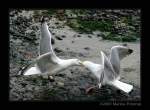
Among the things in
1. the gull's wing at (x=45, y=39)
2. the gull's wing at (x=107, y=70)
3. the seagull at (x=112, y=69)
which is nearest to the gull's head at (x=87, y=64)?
the seagull at (x=112, y=69)

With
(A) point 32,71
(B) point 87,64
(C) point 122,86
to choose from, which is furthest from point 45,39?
(C) point 122,86

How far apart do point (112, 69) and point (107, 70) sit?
0.05 metres

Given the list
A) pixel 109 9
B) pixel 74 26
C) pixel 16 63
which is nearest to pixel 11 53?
pixel 16 63

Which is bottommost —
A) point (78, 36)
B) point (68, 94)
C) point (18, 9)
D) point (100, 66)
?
point (68, 94)

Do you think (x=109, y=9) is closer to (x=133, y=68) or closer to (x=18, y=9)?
(x=133, y=68)

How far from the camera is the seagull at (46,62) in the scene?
381 centimetres

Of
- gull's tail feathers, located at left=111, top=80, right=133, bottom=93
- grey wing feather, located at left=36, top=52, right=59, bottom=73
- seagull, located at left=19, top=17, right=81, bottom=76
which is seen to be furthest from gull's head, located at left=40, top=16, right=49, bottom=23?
gull's tail feathers, located at left=111, top=80, right=133, bottom=93

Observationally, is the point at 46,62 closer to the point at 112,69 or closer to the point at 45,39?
the point at 45,39

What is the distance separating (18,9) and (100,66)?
914 mm

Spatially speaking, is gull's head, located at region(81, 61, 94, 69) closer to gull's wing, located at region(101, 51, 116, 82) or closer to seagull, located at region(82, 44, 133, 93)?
seagull, located at region(82, 44, 133, 93)

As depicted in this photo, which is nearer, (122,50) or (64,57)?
(122,50)

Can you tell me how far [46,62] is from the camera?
3.85 meters

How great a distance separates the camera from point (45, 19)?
12.9ft

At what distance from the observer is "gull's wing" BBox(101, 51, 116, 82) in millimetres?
3699
